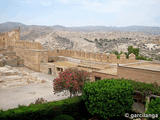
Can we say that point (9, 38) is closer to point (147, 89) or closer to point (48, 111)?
point (48, 111)

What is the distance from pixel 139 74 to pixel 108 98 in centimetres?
443

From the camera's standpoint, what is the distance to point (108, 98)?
388 inches

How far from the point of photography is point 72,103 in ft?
35.9

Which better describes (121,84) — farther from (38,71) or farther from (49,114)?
(38,71)

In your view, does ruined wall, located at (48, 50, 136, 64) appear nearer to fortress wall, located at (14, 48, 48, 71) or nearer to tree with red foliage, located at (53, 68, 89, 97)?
fortress wall, located at (14, 48, 48, 71)

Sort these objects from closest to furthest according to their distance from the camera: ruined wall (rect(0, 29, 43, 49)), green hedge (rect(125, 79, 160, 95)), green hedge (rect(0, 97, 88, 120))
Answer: green hedge (rect(0, 97, 88, 120)), green hedge (rect(125, 79, 160, 95)), ruined wall (rect(0, 29, 43, 49))

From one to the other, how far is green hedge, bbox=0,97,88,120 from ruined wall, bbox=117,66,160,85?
429 cm

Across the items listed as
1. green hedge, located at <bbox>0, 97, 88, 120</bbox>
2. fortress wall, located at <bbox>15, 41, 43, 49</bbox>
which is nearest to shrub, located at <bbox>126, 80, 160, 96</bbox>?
green hedge, located at <bbox>0, 97, 88, 120</bbox>

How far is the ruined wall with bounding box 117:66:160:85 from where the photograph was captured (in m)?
12.6

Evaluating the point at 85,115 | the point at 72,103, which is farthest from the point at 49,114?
the point at 85,115

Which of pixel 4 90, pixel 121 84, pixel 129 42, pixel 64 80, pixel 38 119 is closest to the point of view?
pixel 38 119

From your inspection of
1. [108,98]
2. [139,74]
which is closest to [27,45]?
[139,74]

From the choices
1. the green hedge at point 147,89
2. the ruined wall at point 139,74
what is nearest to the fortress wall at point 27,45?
the ruined wall at point 139,74

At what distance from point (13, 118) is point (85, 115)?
4.20 metres
